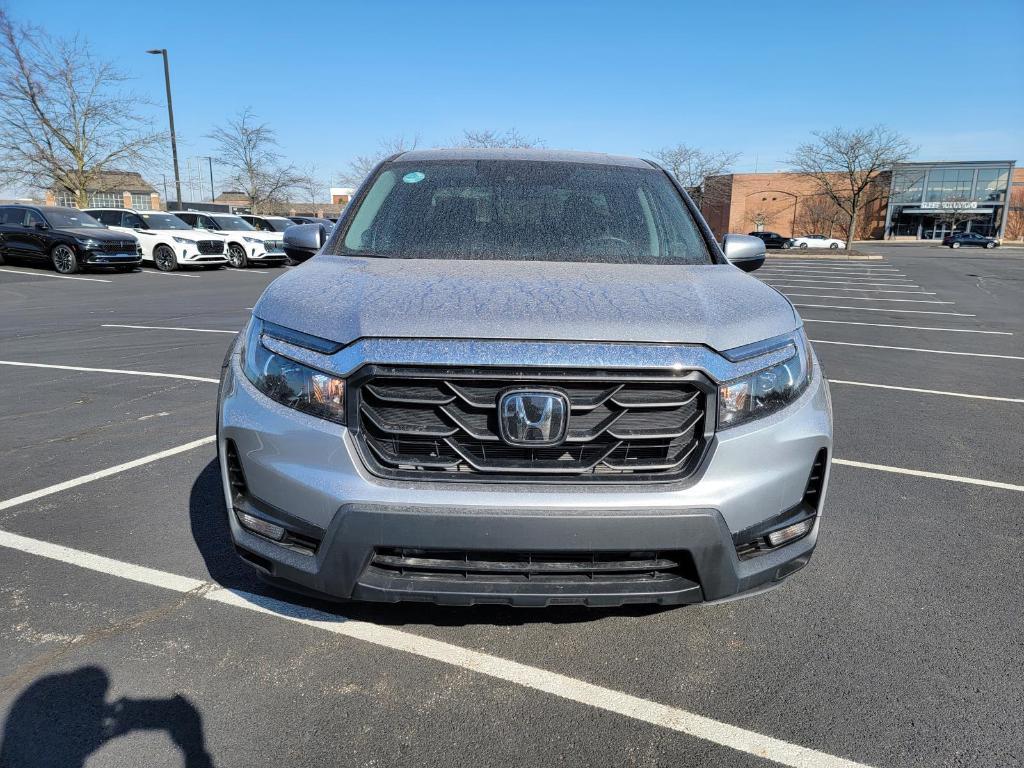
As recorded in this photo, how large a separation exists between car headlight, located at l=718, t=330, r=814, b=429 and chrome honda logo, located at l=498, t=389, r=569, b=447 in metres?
0.50

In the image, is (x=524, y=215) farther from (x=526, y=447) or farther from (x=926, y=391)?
(x=926, y=391)

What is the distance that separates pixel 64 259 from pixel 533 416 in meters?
19.8

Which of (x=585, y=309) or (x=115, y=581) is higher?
(x=585, y=309)

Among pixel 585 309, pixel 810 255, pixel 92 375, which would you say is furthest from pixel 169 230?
pixel 810 255

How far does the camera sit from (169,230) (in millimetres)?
19719

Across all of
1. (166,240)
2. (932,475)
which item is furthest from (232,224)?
(932,475)

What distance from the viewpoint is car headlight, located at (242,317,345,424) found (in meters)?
2.05

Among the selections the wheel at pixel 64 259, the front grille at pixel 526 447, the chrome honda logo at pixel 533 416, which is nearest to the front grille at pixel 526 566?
the front grille at pixel 526 447

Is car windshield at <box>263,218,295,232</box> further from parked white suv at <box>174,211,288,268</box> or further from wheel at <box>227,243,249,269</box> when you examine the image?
wheel at <box>227,243,249,269</box>

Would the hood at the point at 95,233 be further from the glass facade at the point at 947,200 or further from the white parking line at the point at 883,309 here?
the glass facade at the point at 947,200

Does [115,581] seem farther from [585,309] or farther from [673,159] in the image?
[673,159]

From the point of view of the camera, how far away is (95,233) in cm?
1773

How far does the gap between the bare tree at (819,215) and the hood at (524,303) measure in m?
Answer: 81.2

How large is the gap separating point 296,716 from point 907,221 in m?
88.1
